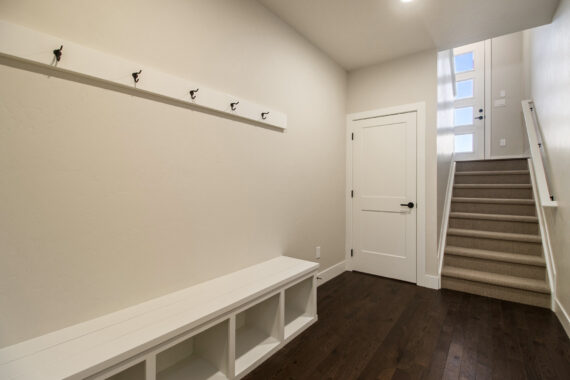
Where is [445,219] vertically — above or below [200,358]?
above

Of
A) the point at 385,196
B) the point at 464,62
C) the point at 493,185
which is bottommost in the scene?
the point at 385,196

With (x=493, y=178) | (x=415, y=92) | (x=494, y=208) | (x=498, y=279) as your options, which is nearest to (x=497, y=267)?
(x=498, y=279)

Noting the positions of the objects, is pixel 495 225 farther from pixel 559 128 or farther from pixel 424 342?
pixel 424 342

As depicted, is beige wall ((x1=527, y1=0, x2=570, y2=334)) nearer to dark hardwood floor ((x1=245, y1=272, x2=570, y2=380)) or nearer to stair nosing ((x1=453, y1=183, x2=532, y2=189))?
dark hardwood floor ((x1=245, y1=272, x2=570, y2=380))

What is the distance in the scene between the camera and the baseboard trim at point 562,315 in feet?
6.53

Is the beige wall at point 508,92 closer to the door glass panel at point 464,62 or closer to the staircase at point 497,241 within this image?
the door glass panel at point 464,62

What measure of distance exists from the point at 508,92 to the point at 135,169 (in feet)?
21.3

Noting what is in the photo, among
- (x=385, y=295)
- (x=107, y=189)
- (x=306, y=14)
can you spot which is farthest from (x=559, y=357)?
(x=306, y=14)

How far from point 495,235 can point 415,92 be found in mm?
1868

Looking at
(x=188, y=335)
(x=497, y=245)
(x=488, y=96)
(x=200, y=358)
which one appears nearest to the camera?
(x=188, y=335)

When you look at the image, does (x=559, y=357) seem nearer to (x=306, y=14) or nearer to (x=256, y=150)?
(x=256, y=150)

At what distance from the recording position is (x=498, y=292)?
266 cm

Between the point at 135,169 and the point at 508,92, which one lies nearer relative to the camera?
the point at 135,169

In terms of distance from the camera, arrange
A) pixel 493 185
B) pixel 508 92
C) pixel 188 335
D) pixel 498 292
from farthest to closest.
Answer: pixel 508 92, pixel 493 185, pixel 498 292, pixel 188 335
